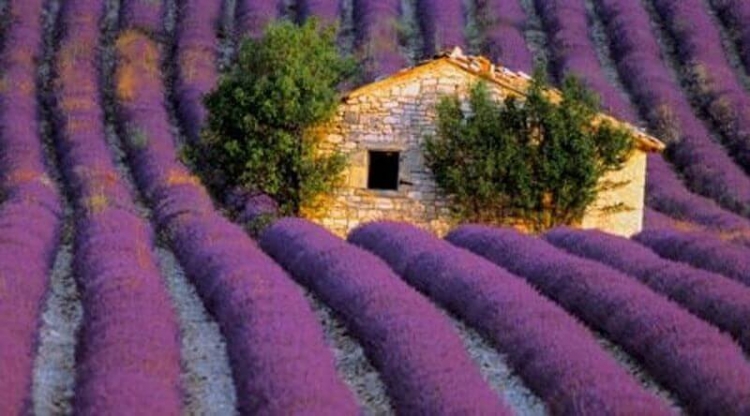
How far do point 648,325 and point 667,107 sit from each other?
1792 centimetres

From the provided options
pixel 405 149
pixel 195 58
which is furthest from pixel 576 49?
pixel 405 149

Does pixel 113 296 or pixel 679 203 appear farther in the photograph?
pixel 679 203

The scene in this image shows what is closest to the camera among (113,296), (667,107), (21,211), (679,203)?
(113,296)

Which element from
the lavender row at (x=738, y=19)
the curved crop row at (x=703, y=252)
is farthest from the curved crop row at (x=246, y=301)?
the lavender row at (x=738, y=19)

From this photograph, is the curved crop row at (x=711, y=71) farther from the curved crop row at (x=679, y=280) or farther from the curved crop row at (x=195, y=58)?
the curved crop row at (x=679, y=280)

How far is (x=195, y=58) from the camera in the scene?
97.8ft

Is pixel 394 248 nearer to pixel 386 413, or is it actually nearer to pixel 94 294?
pixel 94 294

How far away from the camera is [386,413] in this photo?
941 cm

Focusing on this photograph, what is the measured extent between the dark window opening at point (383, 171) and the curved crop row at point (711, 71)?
27.0 feet

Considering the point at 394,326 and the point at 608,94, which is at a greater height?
the point at 608,94

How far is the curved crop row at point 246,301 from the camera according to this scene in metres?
8.76

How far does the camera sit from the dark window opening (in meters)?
21.5

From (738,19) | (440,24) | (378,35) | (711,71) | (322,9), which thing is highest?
(738,19)

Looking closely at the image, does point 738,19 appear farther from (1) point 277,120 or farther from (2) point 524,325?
(2) point 524,325
